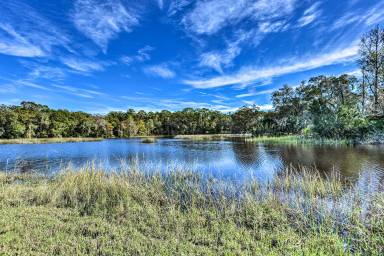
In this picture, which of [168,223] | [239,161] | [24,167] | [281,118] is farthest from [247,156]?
[281,118]

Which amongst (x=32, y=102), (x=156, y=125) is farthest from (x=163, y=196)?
(x=32, y=102)

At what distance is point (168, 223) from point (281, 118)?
179 ft

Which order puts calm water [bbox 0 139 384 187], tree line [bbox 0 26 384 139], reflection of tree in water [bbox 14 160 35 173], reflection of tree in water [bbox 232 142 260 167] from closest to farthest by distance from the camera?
1. calm water [bbox 0 139 384 187]
2. reflection of tree in water [bbox 14 160 35 173]
3. reflection of tree in water [bbox 232 142 260 167]
4. tree line [bbox 0 26 384 139]

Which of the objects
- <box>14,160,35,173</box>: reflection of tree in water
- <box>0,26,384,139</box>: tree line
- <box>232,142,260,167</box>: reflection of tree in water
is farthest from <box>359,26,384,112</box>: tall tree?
<box>14,160,35,173</box>: reflection of tree in water

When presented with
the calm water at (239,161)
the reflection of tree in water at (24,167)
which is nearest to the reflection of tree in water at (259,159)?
the calm water at (239,161)

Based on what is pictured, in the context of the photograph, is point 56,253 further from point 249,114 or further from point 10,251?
point 249,114

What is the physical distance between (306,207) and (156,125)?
81783 mm

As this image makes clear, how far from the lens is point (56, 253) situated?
13.9 feet

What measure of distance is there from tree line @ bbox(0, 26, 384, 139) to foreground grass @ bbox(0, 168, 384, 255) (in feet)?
33.2

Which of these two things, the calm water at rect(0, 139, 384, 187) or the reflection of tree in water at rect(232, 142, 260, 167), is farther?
the reflection of tree in water at rect(232, 142, 260, 167)

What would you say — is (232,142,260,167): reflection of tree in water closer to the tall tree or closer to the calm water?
the calm water

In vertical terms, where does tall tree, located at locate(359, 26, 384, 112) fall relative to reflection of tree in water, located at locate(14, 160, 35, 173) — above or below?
above

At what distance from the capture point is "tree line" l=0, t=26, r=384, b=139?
3078 cm

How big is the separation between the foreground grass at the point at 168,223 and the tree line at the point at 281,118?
1013 centimetres
